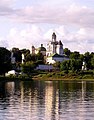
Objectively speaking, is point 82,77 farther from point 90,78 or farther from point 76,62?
point 76,62

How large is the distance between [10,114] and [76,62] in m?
143

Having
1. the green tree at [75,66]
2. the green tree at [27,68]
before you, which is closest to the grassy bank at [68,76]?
the green tree at [27,68]

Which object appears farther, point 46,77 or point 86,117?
point 46,77

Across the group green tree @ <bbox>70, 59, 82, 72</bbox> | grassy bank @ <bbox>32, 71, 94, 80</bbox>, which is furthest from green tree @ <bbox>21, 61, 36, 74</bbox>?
green tree @ <bbox>70, 59, 82, 72</bbox>

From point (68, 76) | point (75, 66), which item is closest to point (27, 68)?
point (68, 76)

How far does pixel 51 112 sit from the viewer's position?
36.2 m

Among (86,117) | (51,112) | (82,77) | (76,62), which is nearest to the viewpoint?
(86,117)

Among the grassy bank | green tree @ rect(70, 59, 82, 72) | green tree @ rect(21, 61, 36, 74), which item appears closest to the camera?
the grassy bank

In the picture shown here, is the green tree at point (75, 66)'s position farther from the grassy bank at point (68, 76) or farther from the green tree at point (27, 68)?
the green tree at point (27, 68)

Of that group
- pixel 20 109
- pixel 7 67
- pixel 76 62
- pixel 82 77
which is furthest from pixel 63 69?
pixel 20 109

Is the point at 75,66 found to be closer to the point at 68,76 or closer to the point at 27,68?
the point at 68,76

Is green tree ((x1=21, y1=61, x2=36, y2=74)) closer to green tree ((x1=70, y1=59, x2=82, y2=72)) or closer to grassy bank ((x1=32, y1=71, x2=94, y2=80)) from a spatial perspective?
grassy bank ((x1=32, y1=71, x2=94, y2=80))

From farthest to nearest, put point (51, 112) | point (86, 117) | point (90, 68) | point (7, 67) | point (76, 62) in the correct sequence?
point (90, 68) → point (76, 62) → point (7, 67) → point (51, 112) → point (86, 117)

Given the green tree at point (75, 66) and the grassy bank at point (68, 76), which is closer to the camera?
the grassy bank at point (68, 76)
